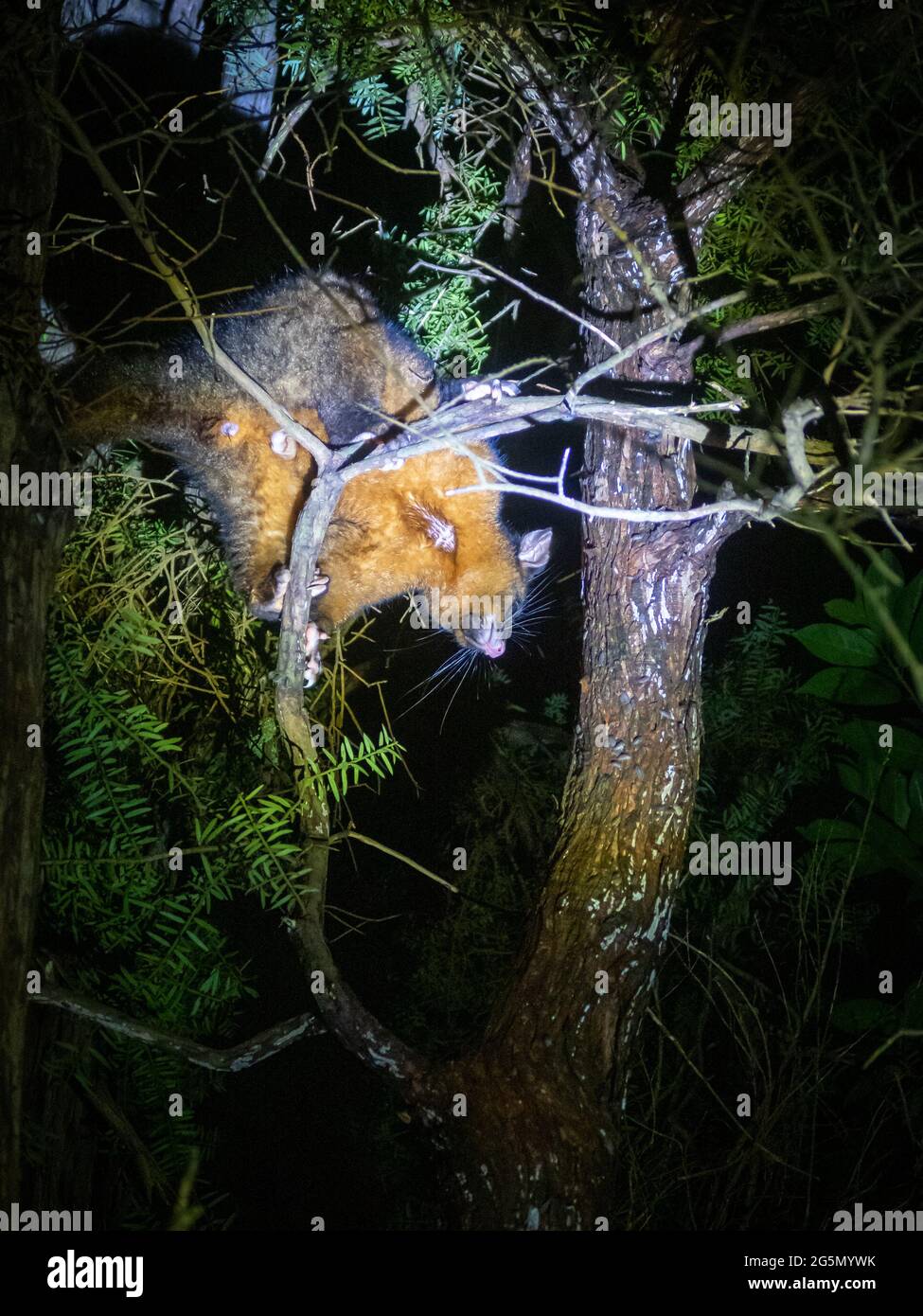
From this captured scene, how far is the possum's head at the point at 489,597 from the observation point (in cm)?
328

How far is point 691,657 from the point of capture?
7.32 ft

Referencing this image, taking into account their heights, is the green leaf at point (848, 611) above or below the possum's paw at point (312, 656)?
above

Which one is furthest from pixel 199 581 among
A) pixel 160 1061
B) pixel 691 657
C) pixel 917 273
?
pixel 917 273

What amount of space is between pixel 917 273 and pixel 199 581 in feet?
7.11

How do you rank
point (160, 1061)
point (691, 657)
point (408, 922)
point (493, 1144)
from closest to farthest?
point (493, 1144) < point (691, 657) < point (160, 1061) < point (408, 922)

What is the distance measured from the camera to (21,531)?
1.87 m

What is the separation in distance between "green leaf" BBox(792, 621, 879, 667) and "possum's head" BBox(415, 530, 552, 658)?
3.06 ft

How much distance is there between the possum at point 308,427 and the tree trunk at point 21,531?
948 mm

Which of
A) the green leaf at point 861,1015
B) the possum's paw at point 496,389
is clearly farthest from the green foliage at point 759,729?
the possum's paw at point 496,389

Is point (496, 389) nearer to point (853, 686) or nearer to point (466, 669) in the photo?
point (466, 669)

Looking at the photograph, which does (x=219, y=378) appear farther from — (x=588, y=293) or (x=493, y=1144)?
(x=493, y=1144)

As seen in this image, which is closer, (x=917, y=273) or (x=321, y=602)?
(x=917, y=273)

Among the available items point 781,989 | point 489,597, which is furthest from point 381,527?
point 781,989

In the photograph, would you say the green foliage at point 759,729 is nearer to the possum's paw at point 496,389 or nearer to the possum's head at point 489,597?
the possum's head at point 489,597
